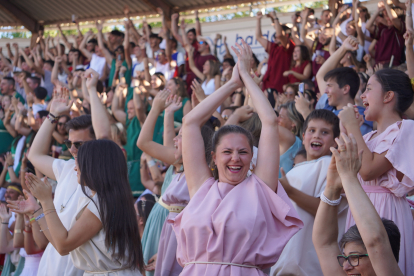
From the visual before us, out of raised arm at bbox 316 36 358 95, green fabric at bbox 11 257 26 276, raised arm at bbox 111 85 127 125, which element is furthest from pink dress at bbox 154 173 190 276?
raised arm at bbox 111 85 127 125

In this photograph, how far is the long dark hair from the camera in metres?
2.72

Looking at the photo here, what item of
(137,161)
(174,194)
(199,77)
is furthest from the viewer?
(199,77)

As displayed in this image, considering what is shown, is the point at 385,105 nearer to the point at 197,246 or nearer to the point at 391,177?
the point at 391,177

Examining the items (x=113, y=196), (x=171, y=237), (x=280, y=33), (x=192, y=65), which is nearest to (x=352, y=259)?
(x=113, y=196)

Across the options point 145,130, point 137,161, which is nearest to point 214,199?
point 145,130

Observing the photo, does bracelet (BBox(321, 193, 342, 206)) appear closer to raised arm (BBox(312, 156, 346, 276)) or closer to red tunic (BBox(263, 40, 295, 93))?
raised arm (BBox(312, 156, 346, 276))

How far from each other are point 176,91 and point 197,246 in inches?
183

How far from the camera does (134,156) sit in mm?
6527

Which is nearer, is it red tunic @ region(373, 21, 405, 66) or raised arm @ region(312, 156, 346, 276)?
raised arm @ region(312, 156, 346, 276)

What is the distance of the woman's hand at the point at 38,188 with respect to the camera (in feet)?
8.81

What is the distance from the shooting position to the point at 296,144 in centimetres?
405

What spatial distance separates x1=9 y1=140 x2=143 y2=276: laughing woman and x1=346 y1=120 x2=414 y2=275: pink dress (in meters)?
1.32

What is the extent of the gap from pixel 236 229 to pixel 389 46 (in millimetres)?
5494

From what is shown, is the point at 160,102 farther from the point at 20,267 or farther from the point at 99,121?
the point at 20,267
